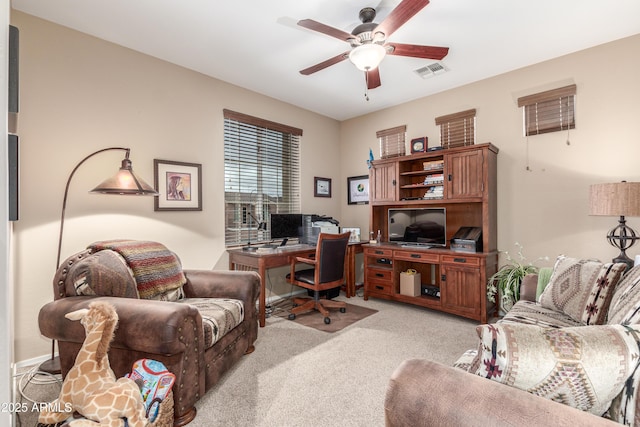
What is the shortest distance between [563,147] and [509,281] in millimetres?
1499

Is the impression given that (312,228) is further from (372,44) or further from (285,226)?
(372,44)

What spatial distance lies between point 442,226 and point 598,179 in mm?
1533

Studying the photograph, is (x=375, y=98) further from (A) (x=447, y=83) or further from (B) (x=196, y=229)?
(B) (x=196, y=229)

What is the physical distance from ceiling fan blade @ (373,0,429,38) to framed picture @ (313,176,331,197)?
8.82ft

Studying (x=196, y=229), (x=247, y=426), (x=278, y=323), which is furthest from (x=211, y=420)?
(x=196, y=229)

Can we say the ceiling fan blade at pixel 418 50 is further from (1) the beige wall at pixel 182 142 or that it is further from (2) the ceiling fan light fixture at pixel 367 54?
(1) the beige wall at pixel 182 142

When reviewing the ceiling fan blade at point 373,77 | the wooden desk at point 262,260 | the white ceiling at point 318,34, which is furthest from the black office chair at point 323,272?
the white ceiling at point 318,34

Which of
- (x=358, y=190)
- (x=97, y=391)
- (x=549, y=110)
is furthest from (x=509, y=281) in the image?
(x=97, y=391)

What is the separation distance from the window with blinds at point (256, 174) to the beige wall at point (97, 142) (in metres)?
0.15

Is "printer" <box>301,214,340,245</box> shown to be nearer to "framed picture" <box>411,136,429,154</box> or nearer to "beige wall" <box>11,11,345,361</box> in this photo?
"beige wall" <box>11,11,345,361</box>

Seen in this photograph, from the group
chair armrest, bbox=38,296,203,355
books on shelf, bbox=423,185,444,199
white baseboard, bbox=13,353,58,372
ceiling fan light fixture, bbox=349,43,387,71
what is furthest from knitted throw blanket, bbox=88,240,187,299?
books on shelf, bbox=423,185,444,199

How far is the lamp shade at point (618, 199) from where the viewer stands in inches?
90.7

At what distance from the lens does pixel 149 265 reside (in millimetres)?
2273

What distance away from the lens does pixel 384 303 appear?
13.1 ft
